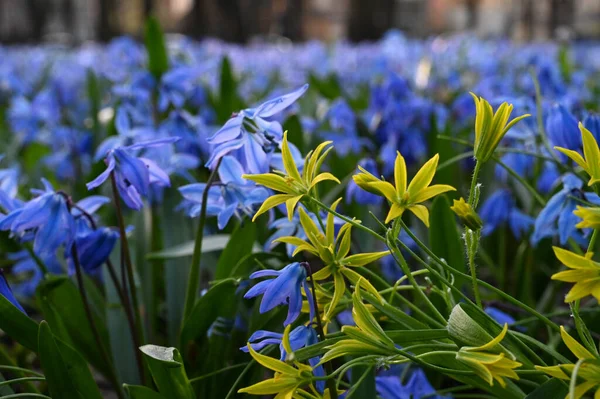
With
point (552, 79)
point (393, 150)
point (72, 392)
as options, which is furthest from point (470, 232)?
point (552, 79)

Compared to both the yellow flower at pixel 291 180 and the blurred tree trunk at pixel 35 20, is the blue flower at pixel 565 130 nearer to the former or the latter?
the yellow flower at pixel 291 180

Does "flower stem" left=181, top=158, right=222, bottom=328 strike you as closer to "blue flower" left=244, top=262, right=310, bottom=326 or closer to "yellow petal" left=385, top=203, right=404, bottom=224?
"blue flower" left=244, top=262, right=310, bottom=326

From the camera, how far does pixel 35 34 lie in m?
17.2

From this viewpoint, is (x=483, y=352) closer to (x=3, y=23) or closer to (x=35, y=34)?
(x=35, y=34)

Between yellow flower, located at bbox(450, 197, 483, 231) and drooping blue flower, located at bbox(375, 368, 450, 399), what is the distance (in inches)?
16.0

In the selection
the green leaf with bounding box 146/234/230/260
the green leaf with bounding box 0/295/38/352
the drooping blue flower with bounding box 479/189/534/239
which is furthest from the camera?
the drooping blue flower with bounding box 479/189/534/239

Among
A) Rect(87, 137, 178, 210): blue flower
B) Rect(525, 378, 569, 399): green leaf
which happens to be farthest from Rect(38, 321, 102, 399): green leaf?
Rect(525, 378, 569, 399): green leaf

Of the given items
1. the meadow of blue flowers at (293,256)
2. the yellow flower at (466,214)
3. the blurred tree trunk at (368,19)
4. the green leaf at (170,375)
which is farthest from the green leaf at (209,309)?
the blurred tree trunk at (368,19)

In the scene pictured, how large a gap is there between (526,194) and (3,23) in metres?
25.9

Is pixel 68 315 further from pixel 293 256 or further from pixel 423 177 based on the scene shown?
pixel 423 177

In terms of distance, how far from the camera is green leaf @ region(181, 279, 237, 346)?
107cm

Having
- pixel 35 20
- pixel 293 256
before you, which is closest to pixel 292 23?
pixel 35 20

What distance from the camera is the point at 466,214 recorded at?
730 mm

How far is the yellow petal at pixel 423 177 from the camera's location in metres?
0.77
